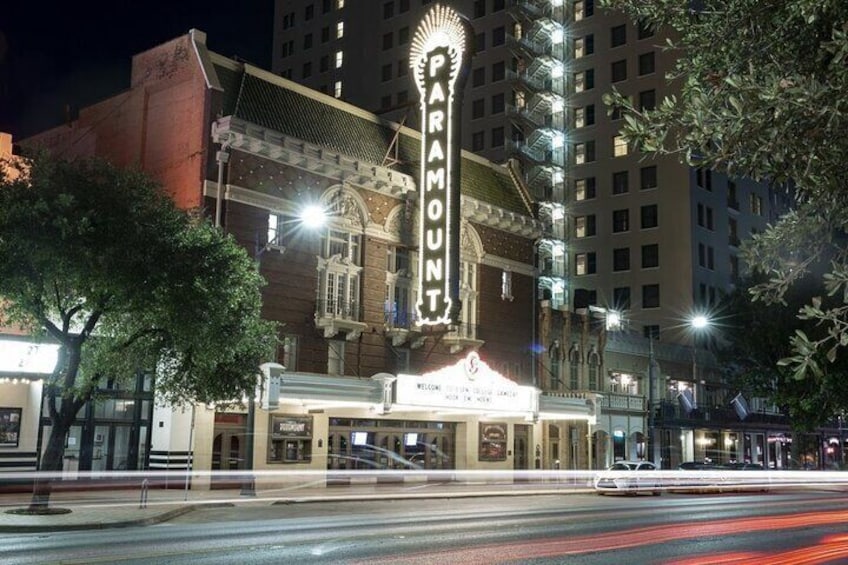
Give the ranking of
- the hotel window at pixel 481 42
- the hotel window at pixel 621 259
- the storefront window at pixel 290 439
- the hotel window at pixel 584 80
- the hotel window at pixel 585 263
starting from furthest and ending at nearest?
1. the hotel window at pixel 481 42
2. the hotel window at pixel 584 80
3. the hotel window at pixel 585 263
4. the hotel window at pixel 621 259
5. the storefront window at pixel 290 439

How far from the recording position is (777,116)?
23.5ft


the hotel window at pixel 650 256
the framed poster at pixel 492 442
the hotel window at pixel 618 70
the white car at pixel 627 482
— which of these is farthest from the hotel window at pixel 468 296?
the hotel window at pixel 618 70

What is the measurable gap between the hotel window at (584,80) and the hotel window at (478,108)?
7965 millimetres

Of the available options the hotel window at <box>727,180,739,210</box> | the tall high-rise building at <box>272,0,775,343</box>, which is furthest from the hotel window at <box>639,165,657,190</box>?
the hotel window at <box>727,180,739,210</box>

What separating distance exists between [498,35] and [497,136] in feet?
30.2

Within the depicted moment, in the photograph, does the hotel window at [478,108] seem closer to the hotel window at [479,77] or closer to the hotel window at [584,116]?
the hotel window at [479,77]

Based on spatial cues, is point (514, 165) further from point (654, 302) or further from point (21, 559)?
point (21, 559)

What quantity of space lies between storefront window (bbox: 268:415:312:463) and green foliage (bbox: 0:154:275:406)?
1022 centimetres

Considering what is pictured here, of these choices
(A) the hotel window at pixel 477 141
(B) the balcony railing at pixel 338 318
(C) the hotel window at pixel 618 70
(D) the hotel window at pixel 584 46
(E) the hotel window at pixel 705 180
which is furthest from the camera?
(A) the hotel window at pixel 477 141

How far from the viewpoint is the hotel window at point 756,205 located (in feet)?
255

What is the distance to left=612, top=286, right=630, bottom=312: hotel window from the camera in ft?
232

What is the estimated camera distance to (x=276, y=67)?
9375cm

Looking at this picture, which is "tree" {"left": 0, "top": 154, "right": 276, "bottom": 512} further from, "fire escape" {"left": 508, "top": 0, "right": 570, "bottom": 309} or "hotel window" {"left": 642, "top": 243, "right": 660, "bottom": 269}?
"hotel window" {"left": 642, "top": 243, "right": 660, "bottom": 269}

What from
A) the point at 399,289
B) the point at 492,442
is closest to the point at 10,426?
the point at 399,289
